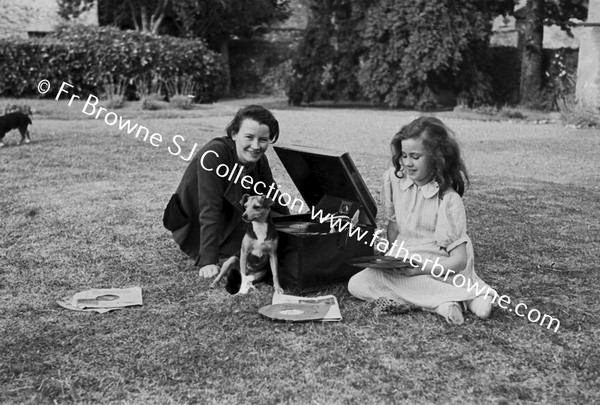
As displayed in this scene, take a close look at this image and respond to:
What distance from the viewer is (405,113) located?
70.1 feet

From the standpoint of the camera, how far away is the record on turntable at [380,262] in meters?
4.07

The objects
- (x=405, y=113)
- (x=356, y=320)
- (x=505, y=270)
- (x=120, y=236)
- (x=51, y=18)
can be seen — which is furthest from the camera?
(x=51, y=18)

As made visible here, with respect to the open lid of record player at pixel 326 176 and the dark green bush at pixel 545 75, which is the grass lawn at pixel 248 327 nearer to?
the open lid of record player at pixel 326 176

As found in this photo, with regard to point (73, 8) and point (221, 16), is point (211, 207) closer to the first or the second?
point (221, 16)

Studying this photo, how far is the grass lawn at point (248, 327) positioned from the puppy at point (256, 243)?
0.11m

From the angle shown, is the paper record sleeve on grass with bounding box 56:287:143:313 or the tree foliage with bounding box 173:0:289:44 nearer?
the paper record sleeve on grass with bounding box 56:287:143:313

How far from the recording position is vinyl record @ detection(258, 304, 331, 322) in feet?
12.9

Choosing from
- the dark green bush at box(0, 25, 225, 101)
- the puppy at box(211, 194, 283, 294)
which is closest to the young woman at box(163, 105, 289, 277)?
the puppy at box(211, 194, 283, 294)

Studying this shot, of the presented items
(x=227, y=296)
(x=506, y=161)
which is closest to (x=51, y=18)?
(x=506, y=161)

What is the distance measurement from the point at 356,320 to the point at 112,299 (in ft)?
4.73

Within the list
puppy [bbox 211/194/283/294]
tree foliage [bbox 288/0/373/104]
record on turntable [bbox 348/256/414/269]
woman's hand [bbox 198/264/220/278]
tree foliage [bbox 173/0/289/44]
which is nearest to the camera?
record on turntable [bbox 348/256/414/269]

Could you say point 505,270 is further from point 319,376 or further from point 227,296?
point 319,376

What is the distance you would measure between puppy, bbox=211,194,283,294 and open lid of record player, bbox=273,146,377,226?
495 millimetres

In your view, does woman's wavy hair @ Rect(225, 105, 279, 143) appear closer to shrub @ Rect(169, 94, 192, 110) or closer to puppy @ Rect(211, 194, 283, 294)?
puppy @ Rect(211, 194, 283, 294)
